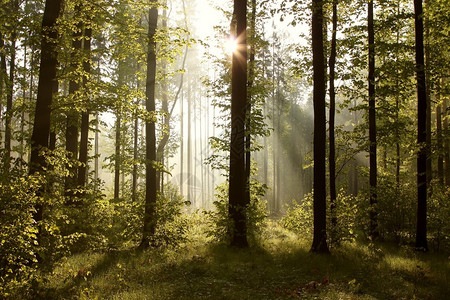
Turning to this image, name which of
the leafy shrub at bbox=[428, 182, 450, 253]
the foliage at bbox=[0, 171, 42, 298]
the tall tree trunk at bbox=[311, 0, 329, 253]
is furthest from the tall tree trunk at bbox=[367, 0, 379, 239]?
the foliage at bbox=[0, 171, 42, 298]

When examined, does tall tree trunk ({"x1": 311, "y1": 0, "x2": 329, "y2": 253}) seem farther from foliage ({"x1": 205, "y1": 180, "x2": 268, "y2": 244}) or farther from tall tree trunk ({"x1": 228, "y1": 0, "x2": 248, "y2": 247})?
foliage ({"x1": 205, "y1": 180, "x2": 268, "y2": 244})

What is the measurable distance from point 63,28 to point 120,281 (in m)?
6.25

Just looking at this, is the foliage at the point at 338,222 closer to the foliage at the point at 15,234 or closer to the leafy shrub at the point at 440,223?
the leafy shrub at the point at 440,223

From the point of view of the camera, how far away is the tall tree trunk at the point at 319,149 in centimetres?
1051

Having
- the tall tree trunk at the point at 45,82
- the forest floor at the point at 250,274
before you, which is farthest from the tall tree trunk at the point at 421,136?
the tall tree trunk at the point at 45,82

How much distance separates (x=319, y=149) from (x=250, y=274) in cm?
465

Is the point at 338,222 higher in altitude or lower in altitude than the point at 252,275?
higher

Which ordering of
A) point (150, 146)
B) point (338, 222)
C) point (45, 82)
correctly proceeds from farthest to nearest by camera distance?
point (150, 146)
point (338, 222)
point (45, 82)

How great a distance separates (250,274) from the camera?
8.58 m

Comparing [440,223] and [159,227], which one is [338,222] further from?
[159,227]

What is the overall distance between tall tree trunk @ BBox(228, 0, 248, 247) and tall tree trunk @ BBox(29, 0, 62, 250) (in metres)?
5.74

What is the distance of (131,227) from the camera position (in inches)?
452

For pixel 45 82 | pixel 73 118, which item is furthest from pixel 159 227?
pixel 45 82

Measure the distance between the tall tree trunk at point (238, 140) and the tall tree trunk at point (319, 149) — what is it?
2.44 meters
